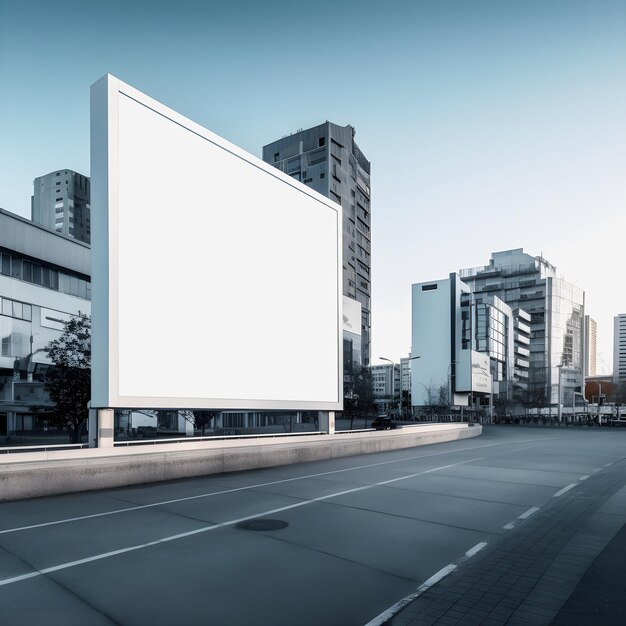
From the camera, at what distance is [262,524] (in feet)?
32.8

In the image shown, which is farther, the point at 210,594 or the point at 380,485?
the point at 380,485

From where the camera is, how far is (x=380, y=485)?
1478cm

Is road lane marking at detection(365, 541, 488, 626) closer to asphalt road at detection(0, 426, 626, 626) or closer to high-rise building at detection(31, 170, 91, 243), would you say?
asphalt road at detection(0, 426, 626, 626)

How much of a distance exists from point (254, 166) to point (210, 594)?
662 inches

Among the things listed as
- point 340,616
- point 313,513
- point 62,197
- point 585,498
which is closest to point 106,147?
point 313,513

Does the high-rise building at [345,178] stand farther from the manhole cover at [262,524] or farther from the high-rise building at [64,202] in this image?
the manhole cover at [262,524]

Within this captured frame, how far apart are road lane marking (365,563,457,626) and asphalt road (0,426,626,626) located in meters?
0.11

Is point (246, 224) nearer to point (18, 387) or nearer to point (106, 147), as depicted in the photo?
point (106, 147)

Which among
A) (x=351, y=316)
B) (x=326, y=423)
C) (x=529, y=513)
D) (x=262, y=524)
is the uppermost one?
(x=351, y=316)

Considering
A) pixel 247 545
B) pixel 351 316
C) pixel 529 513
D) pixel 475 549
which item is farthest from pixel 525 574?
pixel 351 316

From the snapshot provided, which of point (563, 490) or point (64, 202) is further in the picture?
point (64, 202)

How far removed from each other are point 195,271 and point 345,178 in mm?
101659

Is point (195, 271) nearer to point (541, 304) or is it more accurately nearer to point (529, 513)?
point (529, 513)

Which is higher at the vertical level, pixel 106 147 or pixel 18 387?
pixel 106 147
